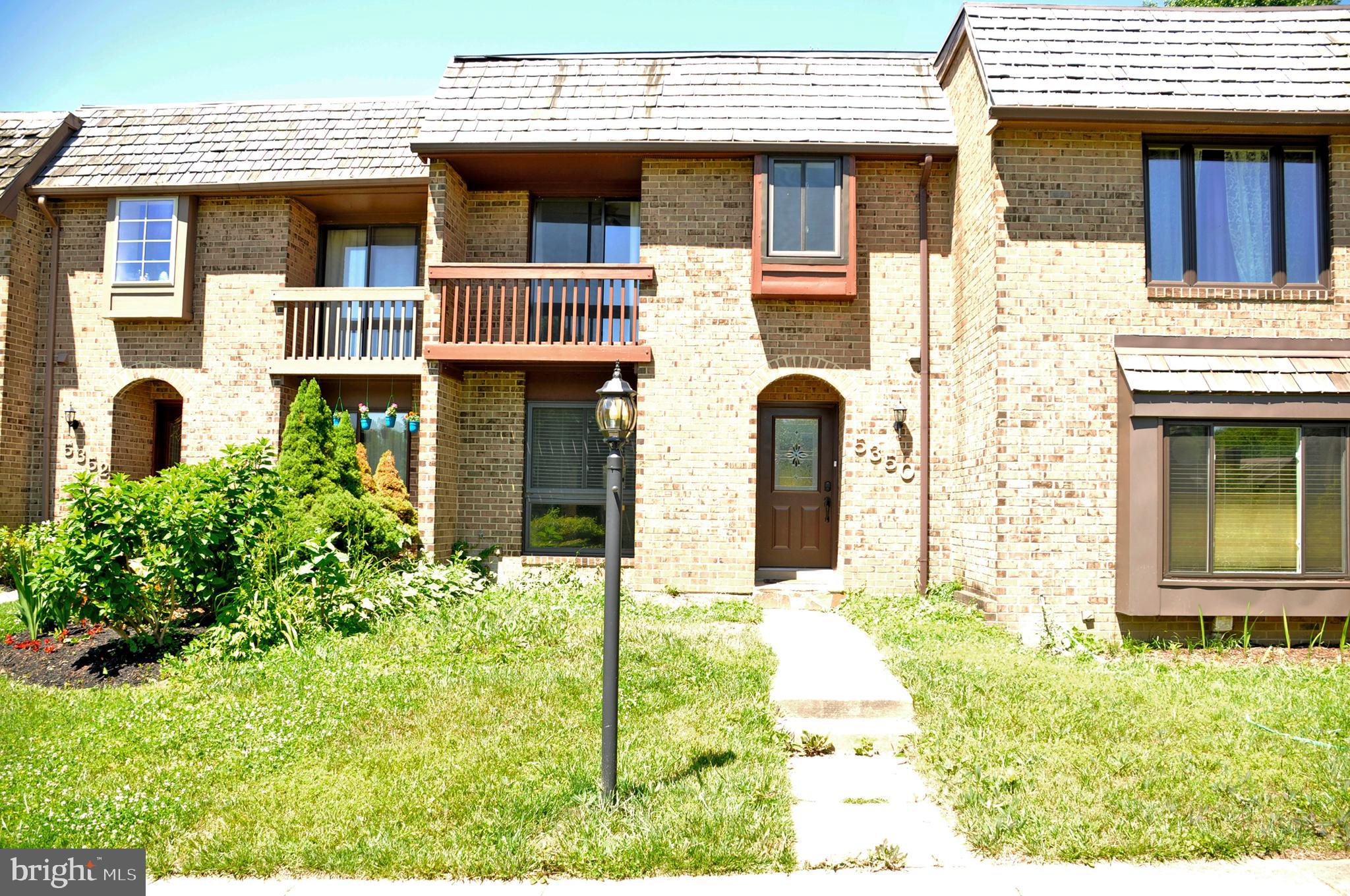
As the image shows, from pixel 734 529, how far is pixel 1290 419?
5.88m

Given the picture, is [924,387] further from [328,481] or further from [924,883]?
[924,883]

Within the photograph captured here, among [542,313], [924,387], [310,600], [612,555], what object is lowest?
[310,600]

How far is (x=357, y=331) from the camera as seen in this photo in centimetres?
1130

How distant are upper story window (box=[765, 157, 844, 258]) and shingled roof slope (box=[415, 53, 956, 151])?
0.30m

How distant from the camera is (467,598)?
29.2 feet

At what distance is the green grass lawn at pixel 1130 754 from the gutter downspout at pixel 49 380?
12.1 meters

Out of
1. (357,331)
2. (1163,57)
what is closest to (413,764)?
(357,331)

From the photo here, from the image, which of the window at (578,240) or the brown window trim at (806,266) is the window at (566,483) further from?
the brown window trim at (806,266)

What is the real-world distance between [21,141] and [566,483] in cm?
972

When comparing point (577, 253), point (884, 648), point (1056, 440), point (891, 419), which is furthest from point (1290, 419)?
point (577, 253)

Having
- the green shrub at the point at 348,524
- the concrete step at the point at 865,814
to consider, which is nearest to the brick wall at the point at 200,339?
the green shrub at the point at 348,524

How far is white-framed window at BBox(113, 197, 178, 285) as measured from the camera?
11.5m

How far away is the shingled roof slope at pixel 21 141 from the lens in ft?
37.0

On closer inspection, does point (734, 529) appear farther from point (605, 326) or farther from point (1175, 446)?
point (1175, 446)
